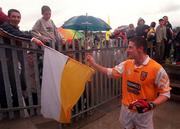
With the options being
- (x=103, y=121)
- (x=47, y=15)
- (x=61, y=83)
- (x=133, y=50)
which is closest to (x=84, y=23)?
(x=47, y=15)

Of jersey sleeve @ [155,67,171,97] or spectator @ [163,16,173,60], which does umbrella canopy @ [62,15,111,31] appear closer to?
spectator @ [163,16,173,60]

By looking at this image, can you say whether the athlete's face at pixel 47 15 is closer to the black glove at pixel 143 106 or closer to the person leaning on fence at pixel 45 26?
the person leaning on fence at pixel 45 26

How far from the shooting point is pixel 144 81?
303cm

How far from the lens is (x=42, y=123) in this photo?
14.9 ft

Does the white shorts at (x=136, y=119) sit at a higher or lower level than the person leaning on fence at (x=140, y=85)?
lower

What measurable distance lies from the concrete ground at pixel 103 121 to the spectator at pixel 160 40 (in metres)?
4.22

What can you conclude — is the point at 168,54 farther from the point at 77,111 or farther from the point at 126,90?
the point at 126,90

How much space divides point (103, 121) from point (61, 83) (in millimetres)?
2001

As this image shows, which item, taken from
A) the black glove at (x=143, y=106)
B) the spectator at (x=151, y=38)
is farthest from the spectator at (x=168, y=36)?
the black glove at (x=143, y=106)

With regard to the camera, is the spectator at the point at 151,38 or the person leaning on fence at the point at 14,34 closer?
the person leaning on fence at the point at 14,34

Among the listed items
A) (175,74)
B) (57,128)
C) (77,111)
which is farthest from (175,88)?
(57,128)

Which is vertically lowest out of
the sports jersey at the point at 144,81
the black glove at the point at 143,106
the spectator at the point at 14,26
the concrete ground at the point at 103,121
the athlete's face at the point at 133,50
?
the concrete ground at the point at 103,121

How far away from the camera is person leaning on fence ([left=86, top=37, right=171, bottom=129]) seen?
2973mm

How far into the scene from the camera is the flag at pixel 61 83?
3.38 metres
